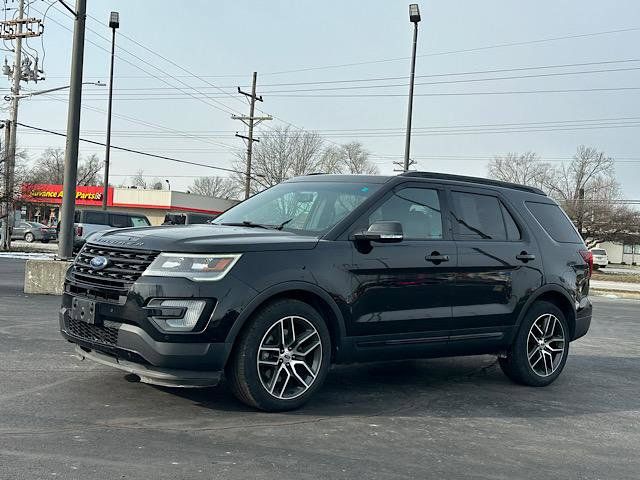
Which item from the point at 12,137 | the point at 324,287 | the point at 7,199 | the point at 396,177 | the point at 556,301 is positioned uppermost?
the point at 12,137

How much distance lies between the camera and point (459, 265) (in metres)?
6.30

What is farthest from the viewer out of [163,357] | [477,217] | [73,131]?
[73,131]

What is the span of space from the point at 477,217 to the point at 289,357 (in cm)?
246

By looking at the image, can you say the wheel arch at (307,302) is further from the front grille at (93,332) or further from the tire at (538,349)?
the tire at (538,349)

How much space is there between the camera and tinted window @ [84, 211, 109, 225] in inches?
1053

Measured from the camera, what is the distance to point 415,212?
627 cm

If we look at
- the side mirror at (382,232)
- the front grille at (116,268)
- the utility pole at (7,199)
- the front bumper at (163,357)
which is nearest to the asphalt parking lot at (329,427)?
the front bumper at (163,357)

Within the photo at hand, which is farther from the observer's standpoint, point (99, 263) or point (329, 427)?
point (99, 263)

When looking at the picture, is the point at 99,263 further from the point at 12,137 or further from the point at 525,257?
the point at 12,137

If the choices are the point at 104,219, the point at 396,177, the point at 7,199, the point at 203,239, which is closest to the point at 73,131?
the point at 396,177

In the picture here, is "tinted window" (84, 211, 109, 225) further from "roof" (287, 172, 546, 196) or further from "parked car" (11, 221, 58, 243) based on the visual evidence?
"parked car" (11, 221, 58, 243)

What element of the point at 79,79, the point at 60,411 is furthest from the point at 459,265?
the point at 79,79

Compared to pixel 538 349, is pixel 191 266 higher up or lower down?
higher up

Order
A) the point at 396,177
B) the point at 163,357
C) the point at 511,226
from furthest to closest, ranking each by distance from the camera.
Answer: the point at 511,226, the point at 396,177, the point at 163,357
